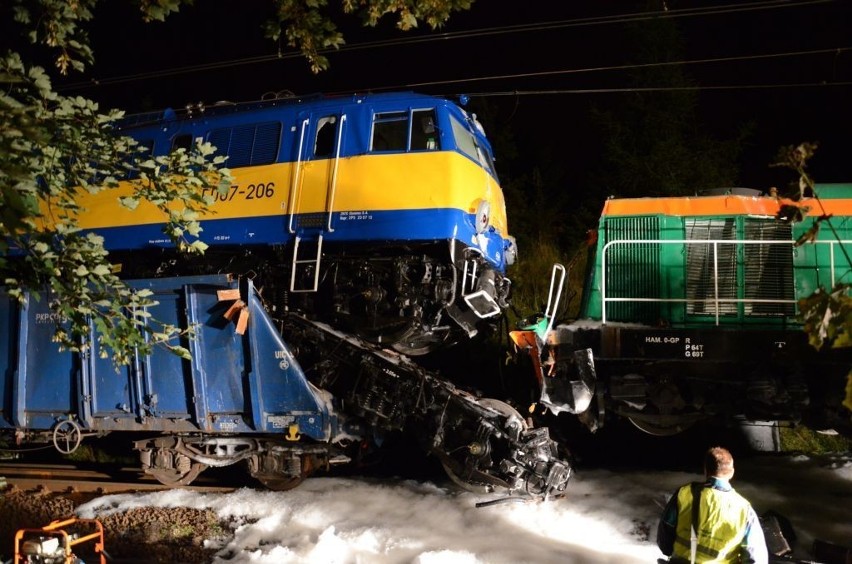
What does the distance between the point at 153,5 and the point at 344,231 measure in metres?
3.16

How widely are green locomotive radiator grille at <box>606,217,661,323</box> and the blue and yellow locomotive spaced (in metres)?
1.38

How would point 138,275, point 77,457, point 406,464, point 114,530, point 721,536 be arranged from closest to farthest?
point 721,536 < point 114,530 < point 138,275 < point 406,464 < point 77,457

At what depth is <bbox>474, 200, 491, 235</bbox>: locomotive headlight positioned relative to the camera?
736 cm

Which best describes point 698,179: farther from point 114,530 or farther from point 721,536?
point 114,530

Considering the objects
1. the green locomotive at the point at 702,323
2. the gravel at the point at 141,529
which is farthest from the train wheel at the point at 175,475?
the green locomotive at the point at 702,323

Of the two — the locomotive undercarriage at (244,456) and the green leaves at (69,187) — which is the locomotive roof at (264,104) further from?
the locomotive undercarriage at (244,456)

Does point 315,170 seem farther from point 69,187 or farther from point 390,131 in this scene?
point 69,187

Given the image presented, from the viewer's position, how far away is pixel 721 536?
151 inches

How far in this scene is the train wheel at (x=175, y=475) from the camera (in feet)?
26.1

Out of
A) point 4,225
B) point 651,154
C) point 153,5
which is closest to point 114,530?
point 4,225

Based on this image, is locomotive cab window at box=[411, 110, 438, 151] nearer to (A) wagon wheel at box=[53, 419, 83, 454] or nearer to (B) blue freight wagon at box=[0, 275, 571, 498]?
(B) blue freight wagon at box=[0, 275, 571, 498]

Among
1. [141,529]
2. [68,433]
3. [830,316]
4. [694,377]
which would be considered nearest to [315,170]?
[141,529]

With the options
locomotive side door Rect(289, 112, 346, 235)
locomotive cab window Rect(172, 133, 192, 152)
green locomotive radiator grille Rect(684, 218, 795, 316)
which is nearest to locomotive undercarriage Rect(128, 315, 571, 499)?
locomotive side door Rect(289, 112, 346, 235)

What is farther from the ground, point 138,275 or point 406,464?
point 138,275
